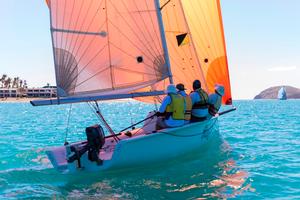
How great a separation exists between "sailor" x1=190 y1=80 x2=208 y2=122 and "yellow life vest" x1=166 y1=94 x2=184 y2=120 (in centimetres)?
105

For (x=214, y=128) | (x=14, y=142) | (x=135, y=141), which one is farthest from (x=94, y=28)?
(x=14, y=142)

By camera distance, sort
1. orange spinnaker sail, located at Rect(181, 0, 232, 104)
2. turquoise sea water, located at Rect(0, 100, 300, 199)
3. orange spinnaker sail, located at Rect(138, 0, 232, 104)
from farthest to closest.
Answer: orange spinnaker sail, located at Rect(181, 0, 232, 104)
orange spinnaker sail, located at Rect(138, 0, 232, 104)
turquoise sea water, located at Rect(0, 100, 300, 199)

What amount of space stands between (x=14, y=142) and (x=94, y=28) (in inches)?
353

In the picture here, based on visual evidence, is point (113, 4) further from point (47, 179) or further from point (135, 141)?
point (47, 179)

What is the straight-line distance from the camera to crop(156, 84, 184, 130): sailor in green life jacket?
8945mm

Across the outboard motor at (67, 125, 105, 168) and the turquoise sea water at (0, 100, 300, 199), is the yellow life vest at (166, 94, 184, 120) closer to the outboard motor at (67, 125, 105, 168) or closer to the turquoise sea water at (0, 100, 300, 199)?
the turquoise sea water at (0, 100, 300, 199)

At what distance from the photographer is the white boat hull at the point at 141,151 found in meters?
8.05

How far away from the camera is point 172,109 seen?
9.08 m

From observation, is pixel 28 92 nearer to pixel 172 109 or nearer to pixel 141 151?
pixel 172 109

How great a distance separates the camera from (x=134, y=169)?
850cm

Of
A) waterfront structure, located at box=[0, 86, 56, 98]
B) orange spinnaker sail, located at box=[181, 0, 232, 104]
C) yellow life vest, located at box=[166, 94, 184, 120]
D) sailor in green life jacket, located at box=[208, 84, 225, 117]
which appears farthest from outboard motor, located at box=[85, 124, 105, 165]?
waterfront structure, located at box=[0, 86, 56, 98]

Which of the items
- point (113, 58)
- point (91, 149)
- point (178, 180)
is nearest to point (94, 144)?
point (91, 149)

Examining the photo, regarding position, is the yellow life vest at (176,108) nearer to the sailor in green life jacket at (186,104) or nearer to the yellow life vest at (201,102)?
the sailor in green life jacket at (186,104)

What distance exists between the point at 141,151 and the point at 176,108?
4.81 feet
